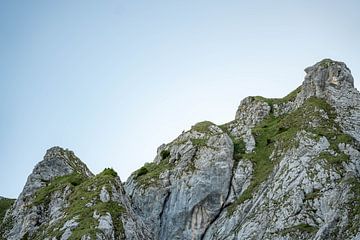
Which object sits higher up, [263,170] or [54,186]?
[54,186]

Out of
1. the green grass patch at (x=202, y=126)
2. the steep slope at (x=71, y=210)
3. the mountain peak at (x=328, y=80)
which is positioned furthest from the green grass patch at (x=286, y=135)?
the steep slope at (x=71, y=210)

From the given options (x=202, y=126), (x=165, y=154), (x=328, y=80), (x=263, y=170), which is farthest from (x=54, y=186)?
(x=328, y=80)

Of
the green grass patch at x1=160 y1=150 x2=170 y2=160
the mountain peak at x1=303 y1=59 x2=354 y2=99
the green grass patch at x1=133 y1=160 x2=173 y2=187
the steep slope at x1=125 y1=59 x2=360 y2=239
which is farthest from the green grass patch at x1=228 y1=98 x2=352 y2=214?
the green grass patch at x1=160 y1=150 x2=170 y2=160

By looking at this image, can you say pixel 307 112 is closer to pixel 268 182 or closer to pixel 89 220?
pixel 268 182

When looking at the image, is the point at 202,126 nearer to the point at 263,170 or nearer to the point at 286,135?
the point at 286,135

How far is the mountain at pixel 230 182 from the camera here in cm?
5816

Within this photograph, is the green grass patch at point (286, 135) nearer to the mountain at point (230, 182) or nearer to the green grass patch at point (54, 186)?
the mountain at point (230, 182)

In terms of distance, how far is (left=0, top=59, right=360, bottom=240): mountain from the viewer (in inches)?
2290

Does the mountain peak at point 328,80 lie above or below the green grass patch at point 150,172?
above

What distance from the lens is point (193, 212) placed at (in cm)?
7381

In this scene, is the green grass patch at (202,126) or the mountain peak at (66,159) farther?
the green grass patch at (202,126)

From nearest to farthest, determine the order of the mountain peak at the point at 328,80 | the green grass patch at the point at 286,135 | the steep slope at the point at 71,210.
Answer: the steep slope at the point at 71,210, the green grass patch at the point at 286,135, the mountain peak at the point at 328,80

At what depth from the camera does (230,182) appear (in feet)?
250

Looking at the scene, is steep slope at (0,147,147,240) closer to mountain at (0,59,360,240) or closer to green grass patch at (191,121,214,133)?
mountain at (0,59,360,240)
